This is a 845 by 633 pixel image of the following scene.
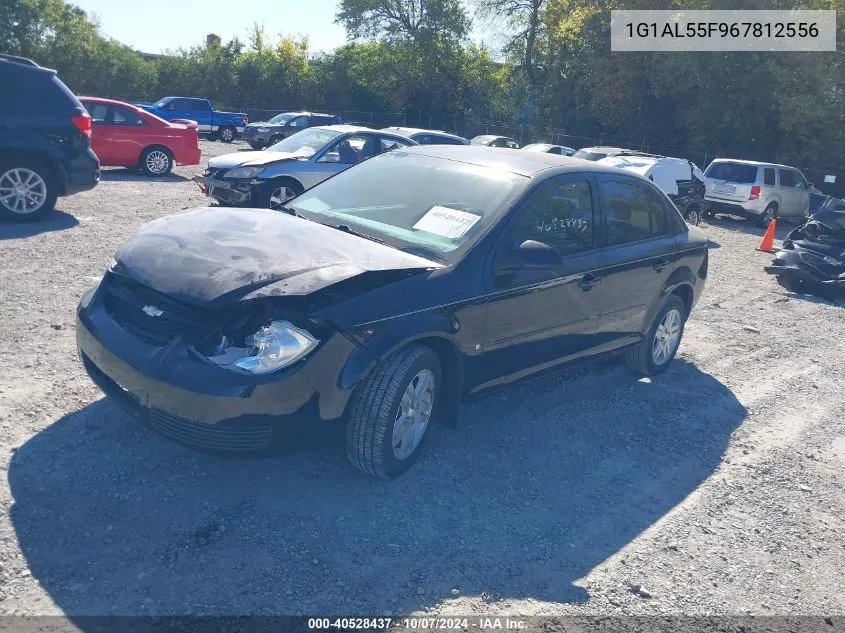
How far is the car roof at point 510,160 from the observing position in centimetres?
498

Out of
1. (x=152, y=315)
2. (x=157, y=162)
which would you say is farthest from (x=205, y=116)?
(x=152, y=315)

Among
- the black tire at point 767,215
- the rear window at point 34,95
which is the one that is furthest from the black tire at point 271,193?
the black tire at point 767,215

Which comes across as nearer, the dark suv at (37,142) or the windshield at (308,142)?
the dark suv at (37,142)

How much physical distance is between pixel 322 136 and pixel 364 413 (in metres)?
9.31

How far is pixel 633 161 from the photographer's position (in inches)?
637

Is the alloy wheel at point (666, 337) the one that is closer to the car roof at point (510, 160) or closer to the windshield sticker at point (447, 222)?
the car roof at point (510, 160)

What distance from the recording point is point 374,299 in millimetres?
3748

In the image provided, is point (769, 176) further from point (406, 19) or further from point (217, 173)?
point (406, 19)

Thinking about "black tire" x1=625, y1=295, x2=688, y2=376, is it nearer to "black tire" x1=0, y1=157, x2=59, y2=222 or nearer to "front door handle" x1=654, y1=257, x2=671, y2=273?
"front door handle" x1=654, y1=257, x2=671, y2=273

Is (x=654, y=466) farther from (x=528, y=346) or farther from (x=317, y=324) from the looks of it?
(x=317, y=324)

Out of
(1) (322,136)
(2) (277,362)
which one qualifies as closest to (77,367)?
(2) (277,362)

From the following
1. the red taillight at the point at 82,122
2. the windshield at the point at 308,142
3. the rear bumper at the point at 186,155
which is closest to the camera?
the red taillight at the point at 82,122

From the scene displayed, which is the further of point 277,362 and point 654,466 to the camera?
point 654,466

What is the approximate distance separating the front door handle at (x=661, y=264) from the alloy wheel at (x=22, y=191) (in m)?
7.52
